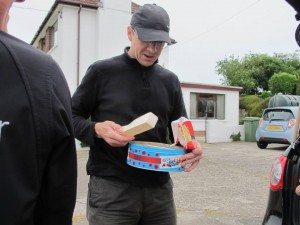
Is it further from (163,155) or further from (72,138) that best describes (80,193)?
(72,138)

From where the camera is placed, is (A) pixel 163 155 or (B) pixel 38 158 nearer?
(B) pixel 38 158

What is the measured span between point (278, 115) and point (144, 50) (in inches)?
444

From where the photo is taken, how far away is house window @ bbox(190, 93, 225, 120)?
19281 mm

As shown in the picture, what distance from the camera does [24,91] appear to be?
1.00m

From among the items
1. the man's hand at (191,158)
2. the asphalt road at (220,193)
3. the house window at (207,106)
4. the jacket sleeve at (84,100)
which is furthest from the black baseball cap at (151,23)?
the house window at (207,106)

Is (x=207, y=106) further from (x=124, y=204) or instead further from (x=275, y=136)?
(x=124, y=204)

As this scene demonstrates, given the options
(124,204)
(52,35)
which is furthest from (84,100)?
(52,35)

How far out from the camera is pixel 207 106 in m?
19.8

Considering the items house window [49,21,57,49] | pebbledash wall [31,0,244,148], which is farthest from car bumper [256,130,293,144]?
house window [49,21,57,49]

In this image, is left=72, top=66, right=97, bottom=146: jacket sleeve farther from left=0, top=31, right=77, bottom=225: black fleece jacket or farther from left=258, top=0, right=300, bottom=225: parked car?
left=258, top=0, right=300, bottom=225: parked car

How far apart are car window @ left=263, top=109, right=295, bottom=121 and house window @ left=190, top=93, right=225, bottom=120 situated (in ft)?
21.0

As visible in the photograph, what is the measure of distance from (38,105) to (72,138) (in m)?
0.17

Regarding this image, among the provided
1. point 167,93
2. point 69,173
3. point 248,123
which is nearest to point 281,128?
point 248,123

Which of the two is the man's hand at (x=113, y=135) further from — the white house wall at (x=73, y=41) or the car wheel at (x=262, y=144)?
the white house wall at (x=73, y=41)
